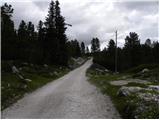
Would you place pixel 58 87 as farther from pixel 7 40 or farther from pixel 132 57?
pixel 132 57

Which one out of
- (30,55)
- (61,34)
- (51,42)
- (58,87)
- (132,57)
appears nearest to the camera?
(58,87)

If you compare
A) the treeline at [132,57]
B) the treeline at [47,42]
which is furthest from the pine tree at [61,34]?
the treeline at [132,57]

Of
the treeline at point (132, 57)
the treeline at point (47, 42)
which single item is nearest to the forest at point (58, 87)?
the treeline at point (47, 42)

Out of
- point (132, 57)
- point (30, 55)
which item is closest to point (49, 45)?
point (30, 55)

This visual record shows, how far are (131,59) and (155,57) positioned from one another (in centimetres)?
991

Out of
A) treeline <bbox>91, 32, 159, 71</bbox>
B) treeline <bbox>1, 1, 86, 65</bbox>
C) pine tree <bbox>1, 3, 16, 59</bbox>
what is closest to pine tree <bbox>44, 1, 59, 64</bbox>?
treeline <bbox>1, 1, 86, 65</bbox>

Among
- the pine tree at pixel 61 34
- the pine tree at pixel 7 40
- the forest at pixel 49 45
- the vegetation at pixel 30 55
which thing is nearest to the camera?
the vegetation at pixel 30 55

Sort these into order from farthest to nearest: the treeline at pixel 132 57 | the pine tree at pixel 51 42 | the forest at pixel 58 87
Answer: the treeline at pixel 132 57 < the pine tree at pixel 51 42 < the forest at pixel 58 87

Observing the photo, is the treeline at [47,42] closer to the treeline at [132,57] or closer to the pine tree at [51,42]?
the pine tree at [51,42]

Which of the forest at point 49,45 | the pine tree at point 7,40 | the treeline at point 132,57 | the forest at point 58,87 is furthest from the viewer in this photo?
the treeline at point 132,57

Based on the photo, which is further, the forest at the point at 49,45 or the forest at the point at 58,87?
the forest at the point at 49,45

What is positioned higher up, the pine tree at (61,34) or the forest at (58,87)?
the pine tree at (61,34)

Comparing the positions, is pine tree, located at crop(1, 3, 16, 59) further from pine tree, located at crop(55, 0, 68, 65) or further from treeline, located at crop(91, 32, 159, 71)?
treeline, located at crop(91, 32, 159, 71)

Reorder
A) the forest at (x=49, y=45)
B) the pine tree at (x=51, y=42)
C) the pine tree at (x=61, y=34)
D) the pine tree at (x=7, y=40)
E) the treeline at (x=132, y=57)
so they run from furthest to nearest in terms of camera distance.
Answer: the treeline at (x=132, y=57) < the pine tree at (x=61, y=34) < the pine tree at (x=51, y=42) < the forest at (x=49, y=45) < the pine tree at (x=7, y=40)
